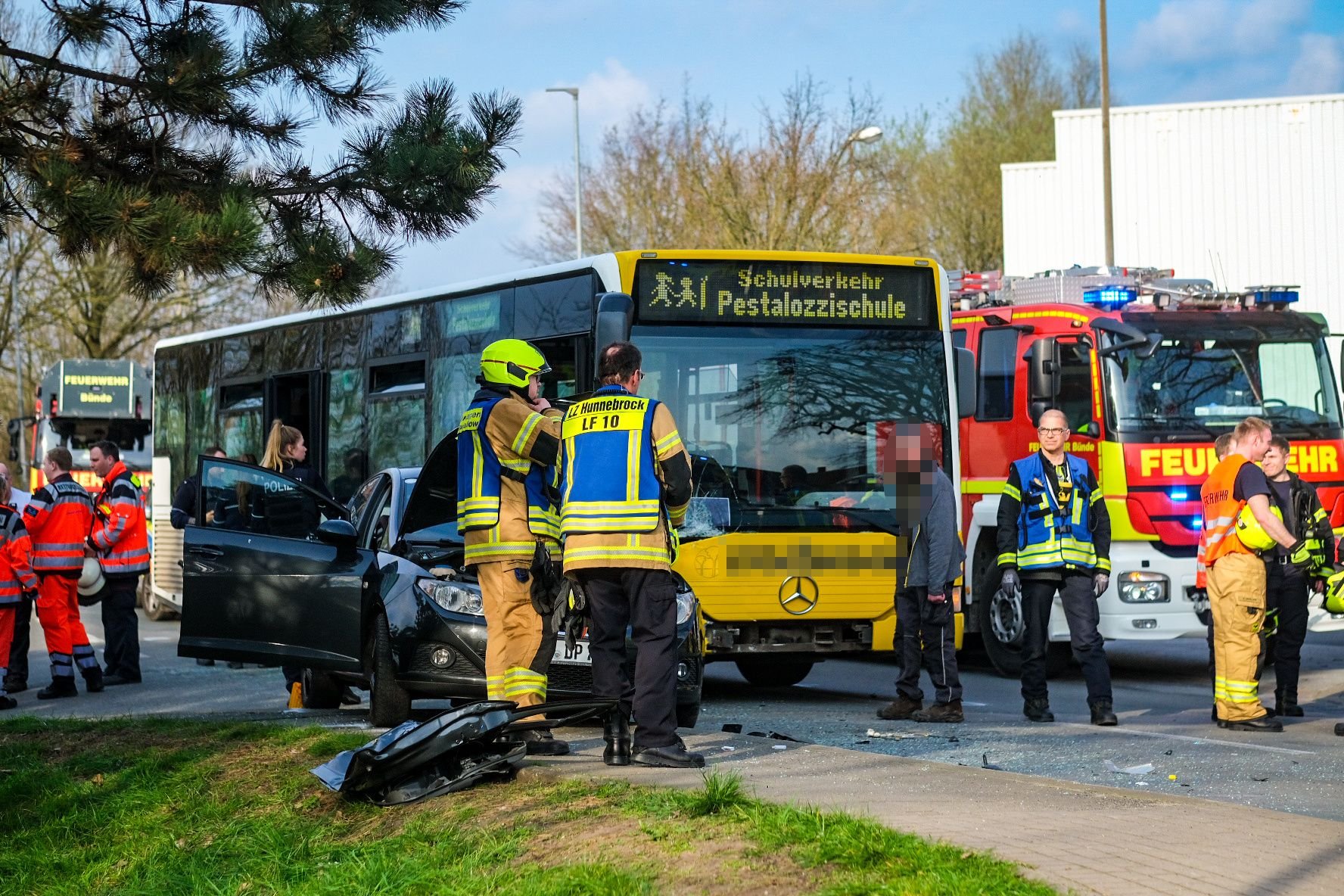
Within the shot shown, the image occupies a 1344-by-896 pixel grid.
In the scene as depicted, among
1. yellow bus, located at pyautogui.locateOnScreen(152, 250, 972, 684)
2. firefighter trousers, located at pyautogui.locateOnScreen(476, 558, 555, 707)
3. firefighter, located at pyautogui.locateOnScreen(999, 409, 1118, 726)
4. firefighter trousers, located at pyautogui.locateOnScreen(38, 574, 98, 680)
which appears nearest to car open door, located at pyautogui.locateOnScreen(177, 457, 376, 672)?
yellow bus, located at pyautogui.locateOnScreen(152, 250, 972, 684)

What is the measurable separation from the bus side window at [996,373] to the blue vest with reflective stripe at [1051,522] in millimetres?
3636

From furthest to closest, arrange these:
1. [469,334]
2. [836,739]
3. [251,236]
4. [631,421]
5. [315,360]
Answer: [315,360] < [469,334] < [836,739] < [251,236] < [631,421]

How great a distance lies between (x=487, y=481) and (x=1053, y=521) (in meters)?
3.87

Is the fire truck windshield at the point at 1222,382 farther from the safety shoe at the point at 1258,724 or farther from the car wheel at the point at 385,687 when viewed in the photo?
the car wheel at the point at 385,687

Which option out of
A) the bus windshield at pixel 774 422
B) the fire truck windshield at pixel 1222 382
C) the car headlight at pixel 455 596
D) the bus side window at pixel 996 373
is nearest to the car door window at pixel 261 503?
the car headlight at pixel 455 596

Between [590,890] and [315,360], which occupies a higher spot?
[315,360]

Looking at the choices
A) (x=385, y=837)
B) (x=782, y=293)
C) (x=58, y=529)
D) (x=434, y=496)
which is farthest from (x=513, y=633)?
(x=58, y=529)

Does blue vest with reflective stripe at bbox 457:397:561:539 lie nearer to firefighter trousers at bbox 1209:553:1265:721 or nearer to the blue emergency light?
firefighter trousers at bbox 1209:553:1265:721

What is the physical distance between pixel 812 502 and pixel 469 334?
11.5 feet

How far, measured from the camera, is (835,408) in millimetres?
11477

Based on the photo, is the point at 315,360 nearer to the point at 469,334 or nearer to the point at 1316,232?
the point at 469,334

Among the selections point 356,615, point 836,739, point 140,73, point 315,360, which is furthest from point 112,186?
point 315,360

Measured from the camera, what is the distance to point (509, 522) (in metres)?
7.68

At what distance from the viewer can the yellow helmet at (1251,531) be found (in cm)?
977
